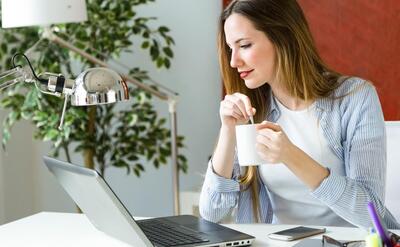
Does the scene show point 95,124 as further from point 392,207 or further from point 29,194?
point 392,207

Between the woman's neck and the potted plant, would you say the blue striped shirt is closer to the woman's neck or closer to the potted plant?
the woman's neck

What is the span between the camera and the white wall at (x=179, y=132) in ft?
11.5

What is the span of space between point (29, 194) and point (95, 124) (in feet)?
1.96

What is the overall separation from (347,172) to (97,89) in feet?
2.54

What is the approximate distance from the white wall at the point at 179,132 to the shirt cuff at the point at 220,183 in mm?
1510

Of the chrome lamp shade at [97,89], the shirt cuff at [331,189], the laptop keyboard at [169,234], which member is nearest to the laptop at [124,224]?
the laptop keyboard at [169,234]

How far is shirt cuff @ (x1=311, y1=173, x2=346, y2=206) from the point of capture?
1.78m

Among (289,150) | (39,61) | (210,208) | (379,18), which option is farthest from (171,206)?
(289,150)

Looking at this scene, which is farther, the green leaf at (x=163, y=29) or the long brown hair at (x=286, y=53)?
the green leaf at (x=163, y=29)

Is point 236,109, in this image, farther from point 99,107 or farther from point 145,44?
point 99,107

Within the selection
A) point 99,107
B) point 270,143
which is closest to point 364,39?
point 99,107

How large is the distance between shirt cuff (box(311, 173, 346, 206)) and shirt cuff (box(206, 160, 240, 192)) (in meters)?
0.28

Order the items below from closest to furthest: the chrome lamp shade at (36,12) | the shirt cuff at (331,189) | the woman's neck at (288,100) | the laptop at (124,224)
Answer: the laptop at (124,224) < the shirt cuff at (331,189) < the woman's neck at (288,100) < the chrome lamp shade at (36,12)

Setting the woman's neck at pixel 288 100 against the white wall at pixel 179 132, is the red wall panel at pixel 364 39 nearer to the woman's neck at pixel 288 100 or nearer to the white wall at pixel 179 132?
the white wall at pixel 179 132
